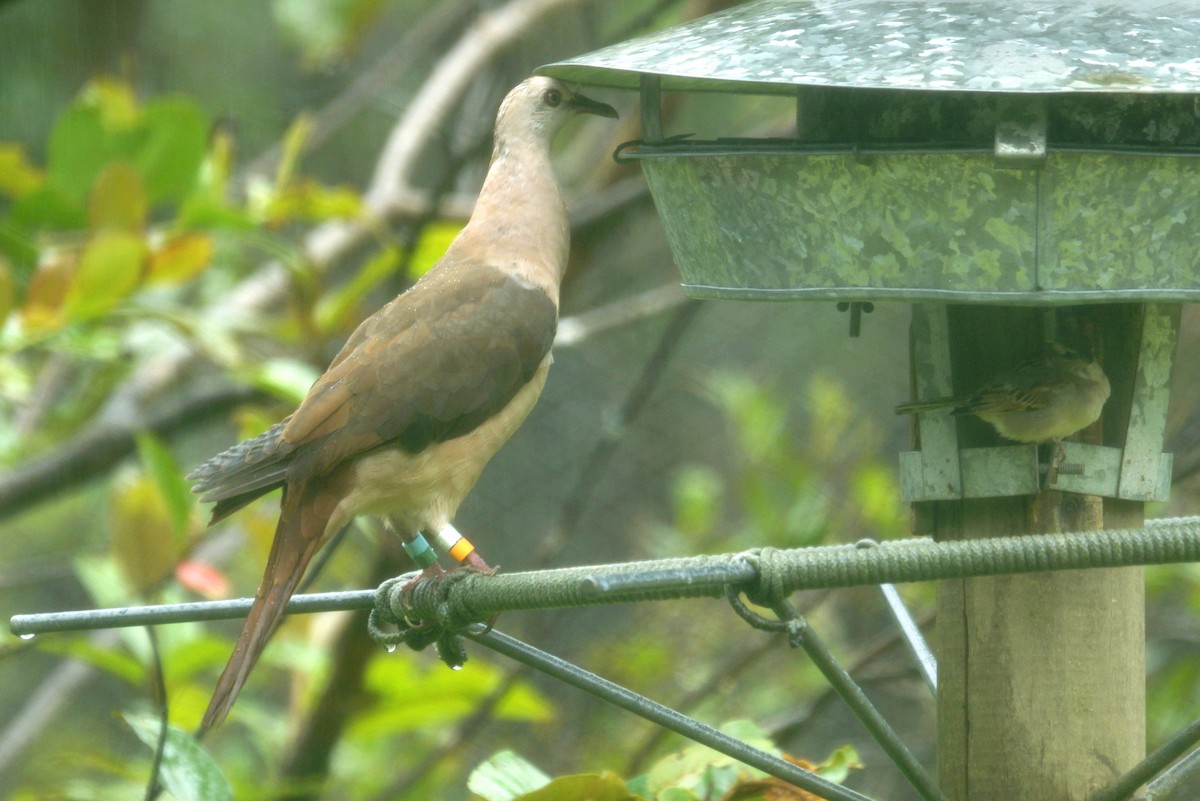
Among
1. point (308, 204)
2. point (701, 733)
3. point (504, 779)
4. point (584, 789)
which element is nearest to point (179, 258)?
point (308, 204)

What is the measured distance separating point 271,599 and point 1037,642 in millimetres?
1223

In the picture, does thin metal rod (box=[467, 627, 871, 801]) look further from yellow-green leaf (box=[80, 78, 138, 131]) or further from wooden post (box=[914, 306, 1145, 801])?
yellow-green leaf (box=[80, 78, 138, 131])

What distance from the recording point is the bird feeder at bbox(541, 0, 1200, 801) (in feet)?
5.35

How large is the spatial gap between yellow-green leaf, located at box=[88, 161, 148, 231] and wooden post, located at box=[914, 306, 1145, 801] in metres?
2.17

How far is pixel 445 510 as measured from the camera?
284 centimetres

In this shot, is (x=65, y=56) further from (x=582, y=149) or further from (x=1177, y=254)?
(x=1177, y=254)

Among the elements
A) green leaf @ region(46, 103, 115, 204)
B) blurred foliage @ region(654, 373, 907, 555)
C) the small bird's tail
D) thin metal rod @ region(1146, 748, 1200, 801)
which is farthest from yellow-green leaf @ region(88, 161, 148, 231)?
thin metal rod @ region(1146, 748, 1200, 801)

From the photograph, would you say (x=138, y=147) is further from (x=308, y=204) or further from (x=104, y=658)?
(x=104, y=658)

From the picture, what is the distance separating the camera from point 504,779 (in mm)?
2100

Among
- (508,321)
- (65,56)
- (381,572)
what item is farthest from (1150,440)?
(65,56)

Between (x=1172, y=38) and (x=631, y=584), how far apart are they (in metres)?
0.86

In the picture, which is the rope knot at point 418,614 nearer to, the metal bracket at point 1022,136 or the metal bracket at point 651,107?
the metal bracket at point 651,107

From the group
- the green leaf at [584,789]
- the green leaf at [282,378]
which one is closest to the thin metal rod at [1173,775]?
the green leaf at [584,789]

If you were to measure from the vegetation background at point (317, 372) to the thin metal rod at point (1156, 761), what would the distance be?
1.44 ft
